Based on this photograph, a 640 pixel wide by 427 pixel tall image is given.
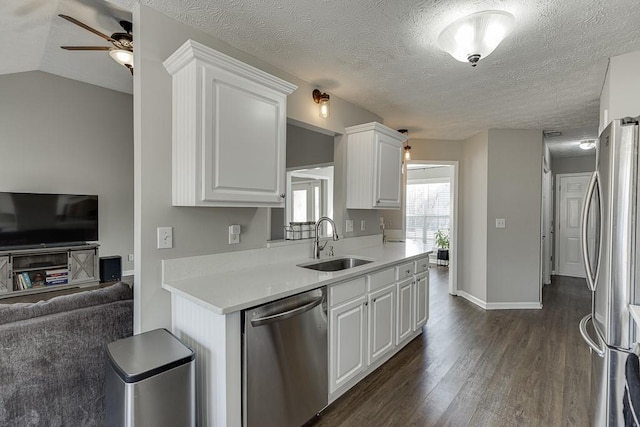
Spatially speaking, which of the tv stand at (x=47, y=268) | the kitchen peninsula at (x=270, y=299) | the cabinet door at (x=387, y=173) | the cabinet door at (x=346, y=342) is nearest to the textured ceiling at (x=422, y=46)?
the cabinet door at (x=387, y=173)

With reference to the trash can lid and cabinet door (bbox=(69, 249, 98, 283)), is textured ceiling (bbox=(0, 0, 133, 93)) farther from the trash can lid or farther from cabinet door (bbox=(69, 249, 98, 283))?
cabinet door (bbox=(69, 249, 98, 283))

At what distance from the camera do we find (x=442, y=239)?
756 cm

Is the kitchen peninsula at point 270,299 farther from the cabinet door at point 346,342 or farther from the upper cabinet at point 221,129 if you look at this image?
the upper cabinet at point 221,129

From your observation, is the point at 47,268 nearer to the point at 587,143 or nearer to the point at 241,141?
the point at 241,141

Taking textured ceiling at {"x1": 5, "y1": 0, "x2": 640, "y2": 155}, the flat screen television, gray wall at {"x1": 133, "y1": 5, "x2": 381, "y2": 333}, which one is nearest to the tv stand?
the flat screen television

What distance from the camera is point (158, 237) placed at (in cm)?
181

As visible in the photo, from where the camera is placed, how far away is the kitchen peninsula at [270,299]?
4.87 feet

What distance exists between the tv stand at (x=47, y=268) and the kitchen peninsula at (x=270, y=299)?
3.88 metres

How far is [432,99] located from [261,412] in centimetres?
308

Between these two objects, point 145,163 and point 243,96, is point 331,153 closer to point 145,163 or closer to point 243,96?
point 243,96

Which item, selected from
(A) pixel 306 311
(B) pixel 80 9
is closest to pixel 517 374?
(A) pixel 306 311

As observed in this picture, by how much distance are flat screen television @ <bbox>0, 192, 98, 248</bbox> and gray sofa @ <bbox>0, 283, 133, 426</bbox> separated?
12.3 feet

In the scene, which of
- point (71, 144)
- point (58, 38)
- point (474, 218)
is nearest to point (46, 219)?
point (71, 144)

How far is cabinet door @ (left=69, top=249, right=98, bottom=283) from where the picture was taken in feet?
15.1
